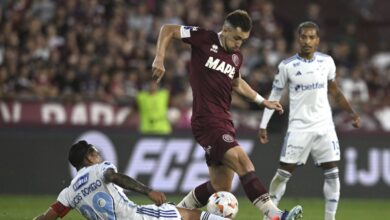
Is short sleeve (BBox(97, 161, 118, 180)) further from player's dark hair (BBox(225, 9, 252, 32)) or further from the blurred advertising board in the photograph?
the blurred advertising board

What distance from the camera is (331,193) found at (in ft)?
36.9

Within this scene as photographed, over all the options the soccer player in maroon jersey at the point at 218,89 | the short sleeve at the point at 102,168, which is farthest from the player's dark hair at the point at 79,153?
the soccer player in maroon jersey at the point at 218,89

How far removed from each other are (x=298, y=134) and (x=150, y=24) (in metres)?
9.54

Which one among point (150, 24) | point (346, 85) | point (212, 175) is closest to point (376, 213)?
point (212, 175)

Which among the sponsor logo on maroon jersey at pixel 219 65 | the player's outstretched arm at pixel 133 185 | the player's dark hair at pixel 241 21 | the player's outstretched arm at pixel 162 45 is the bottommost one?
the player's outstretched arm at pixel 133 185

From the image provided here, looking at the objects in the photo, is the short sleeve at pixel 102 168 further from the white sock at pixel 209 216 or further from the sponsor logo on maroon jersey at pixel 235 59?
the sponsor logo on maroon jersey at pixel 235 59

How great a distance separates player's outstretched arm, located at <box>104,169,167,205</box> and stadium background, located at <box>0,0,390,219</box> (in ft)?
10.7

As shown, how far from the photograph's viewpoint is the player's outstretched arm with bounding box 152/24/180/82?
902cm

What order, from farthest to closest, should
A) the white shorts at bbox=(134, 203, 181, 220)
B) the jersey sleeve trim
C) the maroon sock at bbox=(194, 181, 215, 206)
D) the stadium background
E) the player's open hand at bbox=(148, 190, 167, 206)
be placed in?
the stadium background
the maroon sock at bbox=(194, 181, 215, 206)
the jersey sleeve trim
the white shorts at bbox=(134, 203, 181, 220)
the player's open hand at bbox=(148, 190, 167, 206)

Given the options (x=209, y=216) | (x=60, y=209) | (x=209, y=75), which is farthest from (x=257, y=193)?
(x=60, y=209)

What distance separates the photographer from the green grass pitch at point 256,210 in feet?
40.9

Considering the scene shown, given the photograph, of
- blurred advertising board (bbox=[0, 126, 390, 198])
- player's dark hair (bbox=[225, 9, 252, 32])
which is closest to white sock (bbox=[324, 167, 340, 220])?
player's dark hair (bbox=[225, 9, 252, 32])

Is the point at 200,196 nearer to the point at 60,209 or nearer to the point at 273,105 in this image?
the point at 273,105

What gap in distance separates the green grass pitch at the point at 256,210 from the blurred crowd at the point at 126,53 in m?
2.89
